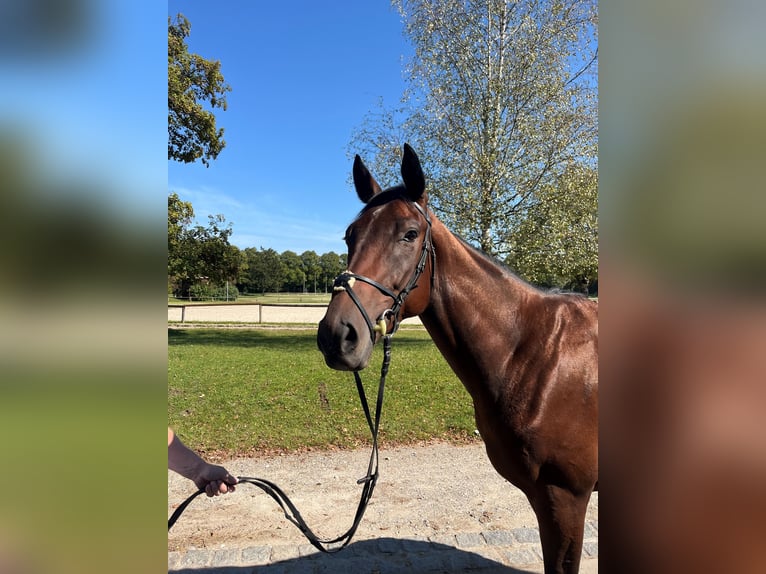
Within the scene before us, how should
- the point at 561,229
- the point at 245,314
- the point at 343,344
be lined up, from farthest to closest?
the point at 245,314, the point at 561,229, the point at 343,344

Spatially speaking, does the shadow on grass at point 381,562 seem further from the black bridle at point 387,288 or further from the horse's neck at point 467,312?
the black bridle at point 387,288

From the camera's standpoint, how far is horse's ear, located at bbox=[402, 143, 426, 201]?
7.73 ft

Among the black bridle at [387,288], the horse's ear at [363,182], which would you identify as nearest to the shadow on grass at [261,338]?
the horse's ear at [363,182]

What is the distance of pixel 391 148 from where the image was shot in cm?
1309

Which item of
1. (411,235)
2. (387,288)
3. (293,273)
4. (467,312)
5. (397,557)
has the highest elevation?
(411,235)

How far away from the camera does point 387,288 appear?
2.21 m

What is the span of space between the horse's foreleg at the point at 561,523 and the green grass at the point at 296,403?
4.18 meters

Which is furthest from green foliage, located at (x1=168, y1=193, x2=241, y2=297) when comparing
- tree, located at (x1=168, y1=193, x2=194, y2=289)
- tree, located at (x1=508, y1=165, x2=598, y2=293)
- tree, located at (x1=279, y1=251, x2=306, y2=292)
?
tree, located at (x1=279, y1=251, x2=306, y2=292)

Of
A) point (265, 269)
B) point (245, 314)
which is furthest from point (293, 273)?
point (245, 314)

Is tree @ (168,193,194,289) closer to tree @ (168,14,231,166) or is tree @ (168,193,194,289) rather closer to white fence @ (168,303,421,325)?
tree @ (168,14,231,166)

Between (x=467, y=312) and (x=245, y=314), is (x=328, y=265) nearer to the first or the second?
(x=245, y=314)

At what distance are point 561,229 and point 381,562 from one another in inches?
407
